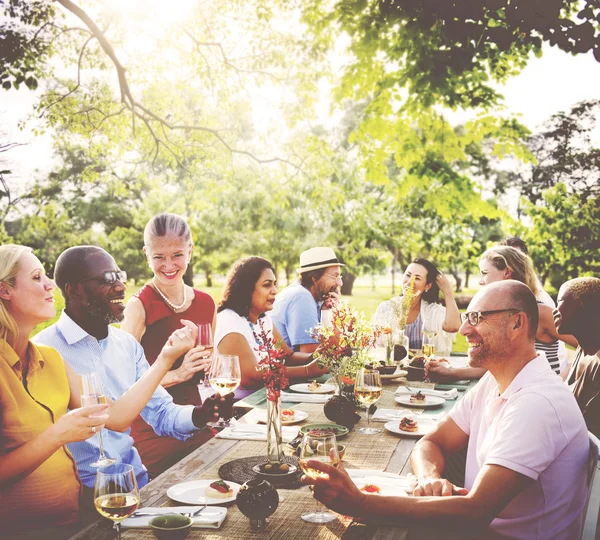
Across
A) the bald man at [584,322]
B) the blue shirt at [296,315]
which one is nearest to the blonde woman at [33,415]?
the bald man at [584,322]

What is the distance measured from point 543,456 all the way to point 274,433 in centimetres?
99

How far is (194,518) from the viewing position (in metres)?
1.96

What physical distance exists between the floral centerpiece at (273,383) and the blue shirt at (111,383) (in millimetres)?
633

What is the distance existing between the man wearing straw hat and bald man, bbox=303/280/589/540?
2949 mm

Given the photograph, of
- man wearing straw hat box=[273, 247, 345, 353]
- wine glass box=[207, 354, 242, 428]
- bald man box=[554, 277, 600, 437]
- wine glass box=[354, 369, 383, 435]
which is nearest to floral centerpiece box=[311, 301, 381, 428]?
wine glass box=[354, 369, 383, 435]

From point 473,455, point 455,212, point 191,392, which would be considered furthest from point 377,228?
point 473,455

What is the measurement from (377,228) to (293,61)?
6772mm

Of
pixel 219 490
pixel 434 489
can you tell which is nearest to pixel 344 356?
pixel 434 489

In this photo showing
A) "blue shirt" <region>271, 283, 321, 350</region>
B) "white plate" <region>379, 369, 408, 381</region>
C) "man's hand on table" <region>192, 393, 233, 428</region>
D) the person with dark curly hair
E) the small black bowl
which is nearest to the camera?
the small black bowl

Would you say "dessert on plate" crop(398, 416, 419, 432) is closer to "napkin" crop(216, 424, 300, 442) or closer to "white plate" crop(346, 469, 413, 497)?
"napkin" crop(216, 424, 300, 442)

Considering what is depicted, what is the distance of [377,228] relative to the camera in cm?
1802

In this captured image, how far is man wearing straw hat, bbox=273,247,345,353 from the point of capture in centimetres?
546

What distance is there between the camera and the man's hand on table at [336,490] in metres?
1.92

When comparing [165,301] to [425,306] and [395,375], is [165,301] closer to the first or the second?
[395,375]
